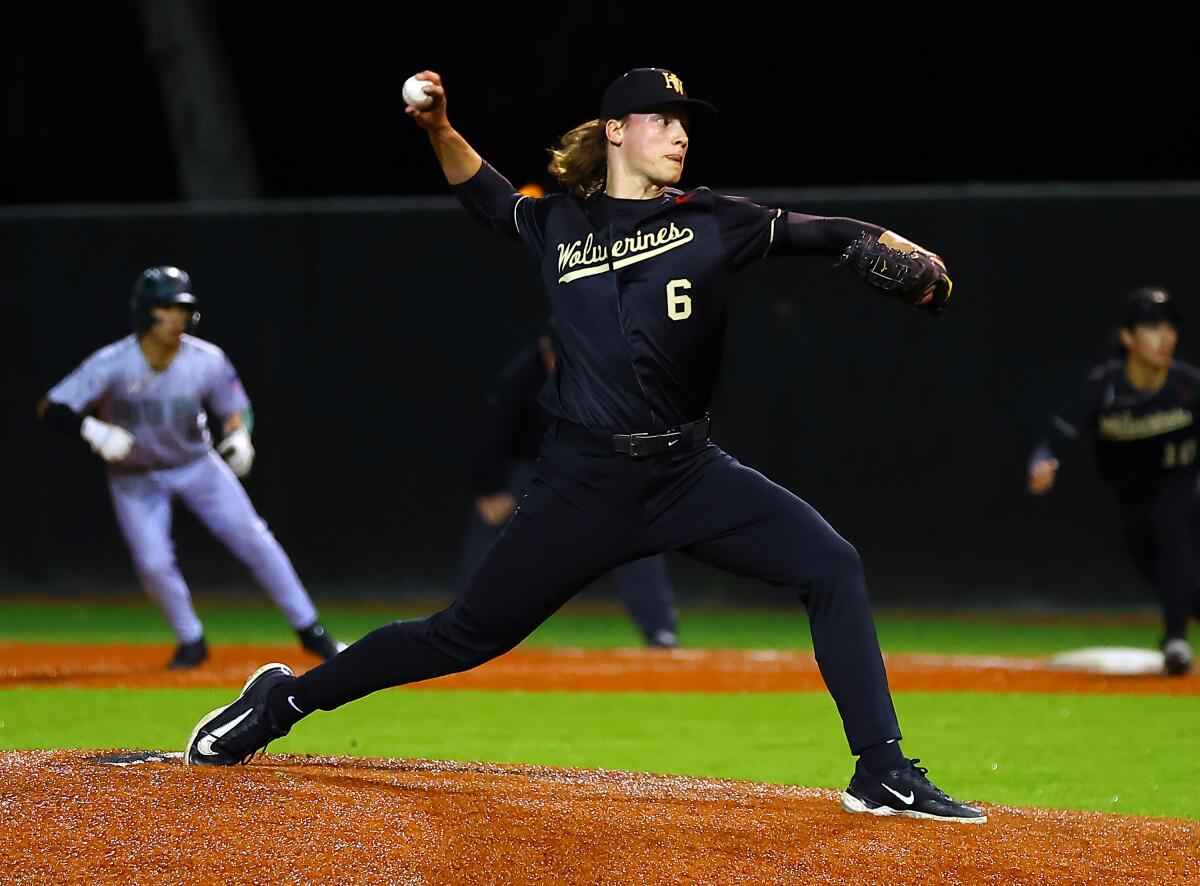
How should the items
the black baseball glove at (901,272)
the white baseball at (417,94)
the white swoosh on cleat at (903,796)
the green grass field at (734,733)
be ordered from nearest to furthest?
1. the black baseball glove at (901,272)
2. the white swoosh on cleat at (903,796)
3. the white baseball at (417,94)
4. the green grass field at (734,733)

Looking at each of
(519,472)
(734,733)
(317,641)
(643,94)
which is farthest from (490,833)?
(519,472)

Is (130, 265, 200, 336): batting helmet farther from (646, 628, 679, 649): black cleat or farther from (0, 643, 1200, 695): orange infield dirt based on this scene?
(646, 628, 679, 649): black cleat

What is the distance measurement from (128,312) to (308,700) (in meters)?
9.53

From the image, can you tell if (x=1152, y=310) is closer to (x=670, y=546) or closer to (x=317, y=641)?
(x=317, y=641)

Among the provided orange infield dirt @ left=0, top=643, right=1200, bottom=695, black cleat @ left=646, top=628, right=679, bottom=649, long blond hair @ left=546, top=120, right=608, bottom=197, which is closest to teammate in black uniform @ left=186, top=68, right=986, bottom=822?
long blond hair @ left=546, top=120, right=608, bottom=197

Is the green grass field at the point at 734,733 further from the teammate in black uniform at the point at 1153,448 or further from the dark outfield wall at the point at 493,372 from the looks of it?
the dark outfield wall at the point at 493,372

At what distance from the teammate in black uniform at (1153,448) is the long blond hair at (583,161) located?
14.9ft

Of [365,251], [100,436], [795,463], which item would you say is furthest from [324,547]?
[100,436]

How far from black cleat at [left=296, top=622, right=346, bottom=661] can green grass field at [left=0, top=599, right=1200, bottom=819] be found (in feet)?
1.95

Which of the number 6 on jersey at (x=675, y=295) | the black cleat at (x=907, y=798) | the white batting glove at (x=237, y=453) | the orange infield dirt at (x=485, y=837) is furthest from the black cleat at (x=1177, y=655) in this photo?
the number 6 on jersey at (x=675, y=295)

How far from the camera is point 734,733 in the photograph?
7.77 m

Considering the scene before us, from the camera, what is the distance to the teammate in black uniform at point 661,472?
489 cm

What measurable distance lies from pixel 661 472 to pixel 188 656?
5324 mm

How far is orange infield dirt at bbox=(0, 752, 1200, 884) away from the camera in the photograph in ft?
14.4
